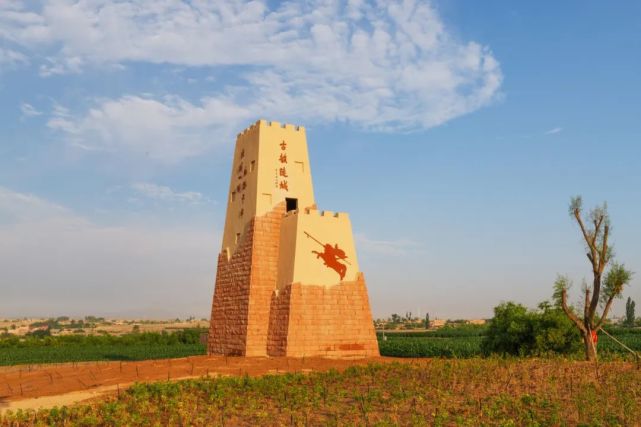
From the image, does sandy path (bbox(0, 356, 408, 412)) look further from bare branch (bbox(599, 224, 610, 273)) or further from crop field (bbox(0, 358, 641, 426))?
bare branch (bbox(599, 224, 610, 273))

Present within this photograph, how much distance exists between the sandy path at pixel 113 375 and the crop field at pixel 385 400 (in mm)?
1881

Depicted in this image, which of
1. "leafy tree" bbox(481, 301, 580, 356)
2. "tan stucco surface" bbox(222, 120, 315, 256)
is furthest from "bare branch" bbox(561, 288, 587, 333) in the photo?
"tan stucco surface" bbox(222, 120, 315, 256)

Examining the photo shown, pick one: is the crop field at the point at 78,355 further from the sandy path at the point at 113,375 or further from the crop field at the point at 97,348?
the sandy path at the point at 113,375

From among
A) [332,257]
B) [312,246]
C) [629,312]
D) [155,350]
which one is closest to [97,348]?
[155,350]

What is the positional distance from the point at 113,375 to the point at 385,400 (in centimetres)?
1071

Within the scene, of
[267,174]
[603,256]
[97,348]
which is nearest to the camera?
[603,256]

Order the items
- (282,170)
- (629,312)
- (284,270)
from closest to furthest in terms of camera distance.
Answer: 1. (284,270)
2. (282,170)
3. (629,312)

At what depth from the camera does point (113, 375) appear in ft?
66.6

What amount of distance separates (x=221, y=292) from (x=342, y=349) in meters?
7.16

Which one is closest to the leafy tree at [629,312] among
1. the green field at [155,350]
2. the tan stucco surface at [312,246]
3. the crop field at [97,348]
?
the green field at [155,350]

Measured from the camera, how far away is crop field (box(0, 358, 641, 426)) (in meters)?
12.9

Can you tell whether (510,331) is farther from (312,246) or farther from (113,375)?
(113,375)

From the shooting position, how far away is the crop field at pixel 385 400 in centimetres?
1288

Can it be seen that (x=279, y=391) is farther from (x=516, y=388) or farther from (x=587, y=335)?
(x=587, y=335)
